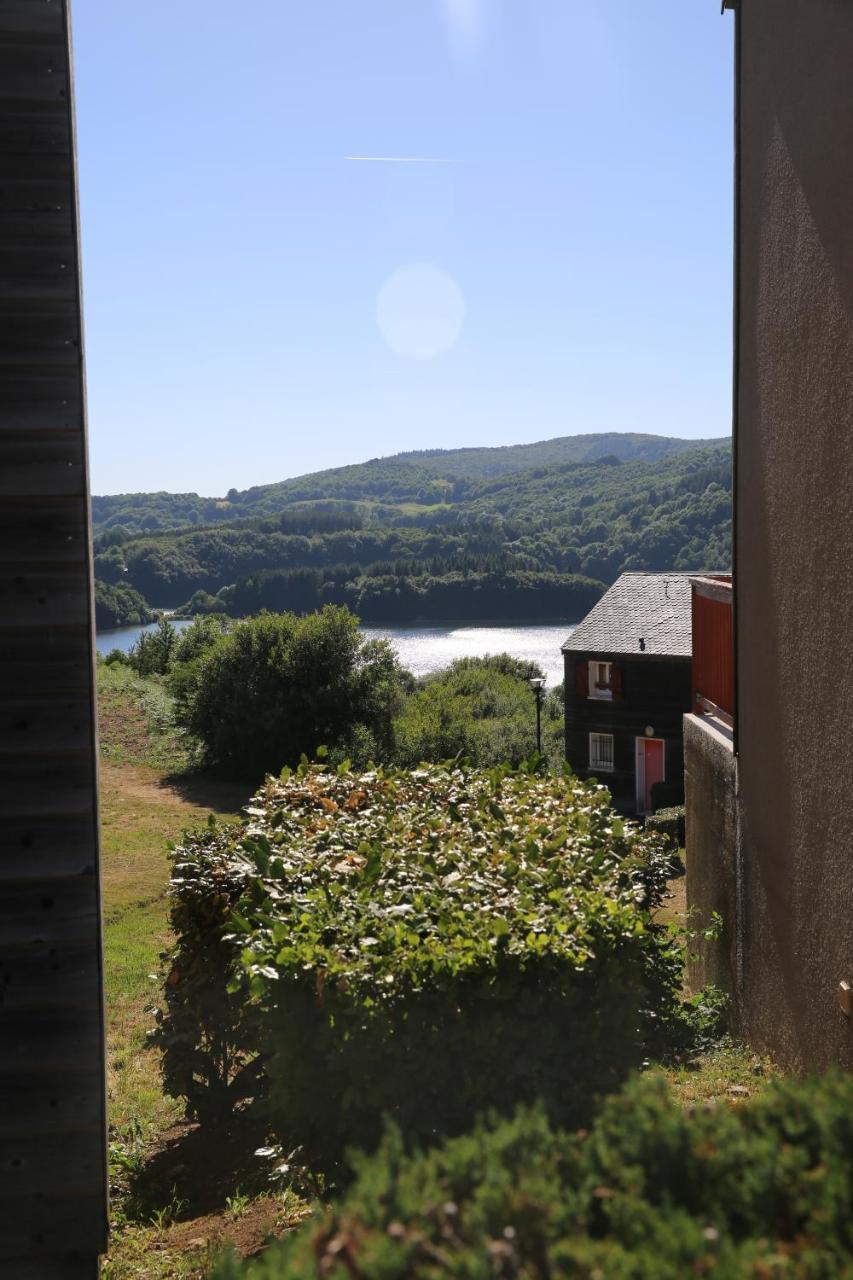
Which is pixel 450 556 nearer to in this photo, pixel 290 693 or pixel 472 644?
pixel 472 644

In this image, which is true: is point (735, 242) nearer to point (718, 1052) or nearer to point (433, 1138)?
point (718, 1052)

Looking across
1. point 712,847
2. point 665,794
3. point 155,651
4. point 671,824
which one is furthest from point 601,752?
point 712,847

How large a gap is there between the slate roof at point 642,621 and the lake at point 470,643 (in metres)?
21.3

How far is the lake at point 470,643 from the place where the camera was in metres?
57.0

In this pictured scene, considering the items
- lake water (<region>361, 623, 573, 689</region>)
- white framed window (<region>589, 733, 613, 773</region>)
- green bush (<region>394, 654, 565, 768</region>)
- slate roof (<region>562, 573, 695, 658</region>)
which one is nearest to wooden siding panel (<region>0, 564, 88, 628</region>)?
green bush (<region>394, 654, 565, 768</region>)

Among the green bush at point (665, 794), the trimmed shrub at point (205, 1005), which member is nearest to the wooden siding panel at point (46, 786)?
the trimmed shrub at point (205, 1005)

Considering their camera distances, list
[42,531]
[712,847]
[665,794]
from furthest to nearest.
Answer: [665,794], [712,847], [42,531]

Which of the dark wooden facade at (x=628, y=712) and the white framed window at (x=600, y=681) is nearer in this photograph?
the dark wooden facade at (x=628, y=712)

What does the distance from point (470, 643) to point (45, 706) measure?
6041cm

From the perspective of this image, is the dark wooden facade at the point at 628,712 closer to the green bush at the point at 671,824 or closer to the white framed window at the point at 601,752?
the white framed window at the point at 601,752

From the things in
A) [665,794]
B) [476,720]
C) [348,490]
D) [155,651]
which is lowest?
[476,720]

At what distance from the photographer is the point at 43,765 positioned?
3.63 meters

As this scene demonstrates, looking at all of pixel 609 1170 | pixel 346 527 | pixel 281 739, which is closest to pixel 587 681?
pixel 281 739

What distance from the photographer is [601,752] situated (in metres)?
28.4
